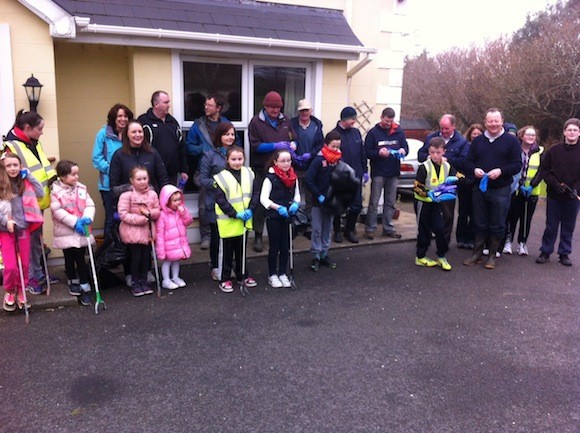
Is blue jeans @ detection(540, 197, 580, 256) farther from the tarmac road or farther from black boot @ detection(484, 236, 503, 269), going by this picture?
the tarmac road

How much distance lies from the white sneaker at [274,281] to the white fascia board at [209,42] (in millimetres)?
3035

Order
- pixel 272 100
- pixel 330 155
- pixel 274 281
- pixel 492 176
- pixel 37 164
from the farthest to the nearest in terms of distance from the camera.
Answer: pixel 272 100
pixel 492 176
pixel 330 155
pixel 274 281
pixel 37 164

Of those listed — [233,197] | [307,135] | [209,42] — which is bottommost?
[233,197]

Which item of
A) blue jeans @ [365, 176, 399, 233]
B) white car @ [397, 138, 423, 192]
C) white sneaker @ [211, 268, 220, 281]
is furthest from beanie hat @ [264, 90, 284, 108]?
white car @ [397, 138, 423, 192]

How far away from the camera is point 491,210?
6.52m

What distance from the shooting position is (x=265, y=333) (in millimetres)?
4527

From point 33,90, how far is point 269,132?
271cm

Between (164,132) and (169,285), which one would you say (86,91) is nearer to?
(164,132)

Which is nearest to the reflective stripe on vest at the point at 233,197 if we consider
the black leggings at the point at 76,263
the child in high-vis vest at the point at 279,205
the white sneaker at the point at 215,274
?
the child in high-vis vest at the point at 279,205

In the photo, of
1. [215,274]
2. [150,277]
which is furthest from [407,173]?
[150,277]

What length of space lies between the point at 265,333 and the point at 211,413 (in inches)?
48.9

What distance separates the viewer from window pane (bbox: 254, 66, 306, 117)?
24.1ft

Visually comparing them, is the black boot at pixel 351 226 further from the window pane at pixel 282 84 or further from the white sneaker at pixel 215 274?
the white sneaker at pixel 215 274

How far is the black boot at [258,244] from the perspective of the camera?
6934 mm
